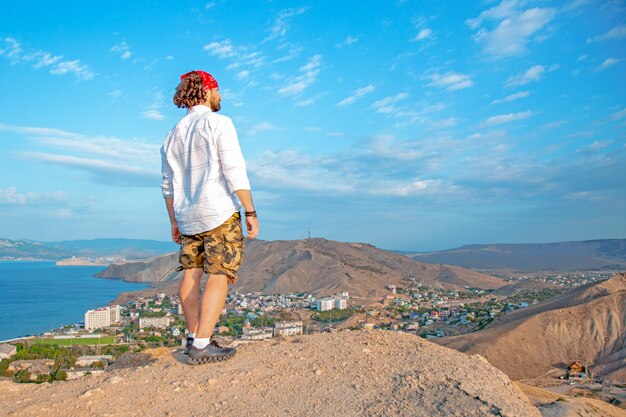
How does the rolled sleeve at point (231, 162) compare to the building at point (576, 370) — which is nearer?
the rolled sleeve at point (231, 162)

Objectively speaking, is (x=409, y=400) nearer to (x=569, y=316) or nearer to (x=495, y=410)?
(x=495, y=410)

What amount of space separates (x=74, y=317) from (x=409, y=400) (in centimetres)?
5220

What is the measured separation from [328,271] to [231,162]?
6342cm

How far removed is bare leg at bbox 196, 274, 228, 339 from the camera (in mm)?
4230

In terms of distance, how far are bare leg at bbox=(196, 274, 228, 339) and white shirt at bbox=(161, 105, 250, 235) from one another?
0.47 meters

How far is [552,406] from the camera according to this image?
17.6 feet

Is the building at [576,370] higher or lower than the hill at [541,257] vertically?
lower

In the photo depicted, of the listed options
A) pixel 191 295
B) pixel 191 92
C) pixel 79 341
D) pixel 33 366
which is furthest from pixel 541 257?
pixel 191 92

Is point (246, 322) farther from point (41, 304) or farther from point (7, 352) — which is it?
point (41, 304)

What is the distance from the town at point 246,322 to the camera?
23219 mm

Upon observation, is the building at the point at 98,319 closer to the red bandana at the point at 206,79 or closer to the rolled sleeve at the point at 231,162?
the red bandana at the point at 206,79

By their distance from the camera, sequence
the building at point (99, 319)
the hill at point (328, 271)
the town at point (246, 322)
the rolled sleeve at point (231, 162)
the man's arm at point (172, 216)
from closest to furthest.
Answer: the rolled sleeve at point (231, 162)
the man's arm at point (172, 216)
the town at point (246, 322)
the building at point (99, 319)
the hill at point (328, 271)

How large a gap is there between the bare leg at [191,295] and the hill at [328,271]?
170 feet

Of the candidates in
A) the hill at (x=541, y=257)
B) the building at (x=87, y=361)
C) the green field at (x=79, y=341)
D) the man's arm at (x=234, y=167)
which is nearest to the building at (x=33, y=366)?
the building at (x=87, y=361)
